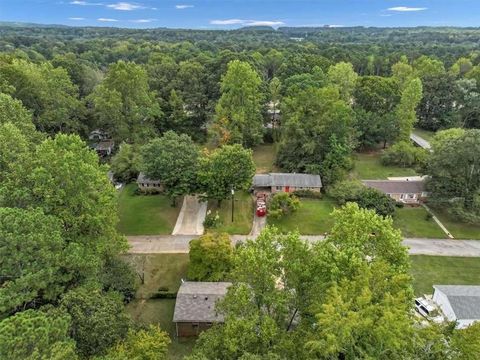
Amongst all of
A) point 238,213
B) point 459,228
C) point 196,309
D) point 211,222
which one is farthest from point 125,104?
point 459,228

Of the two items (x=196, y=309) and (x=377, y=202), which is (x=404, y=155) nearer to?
(x=377, y=202)

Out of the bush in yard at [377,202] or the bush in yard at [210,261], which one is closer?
the bush in yard at [210,261]

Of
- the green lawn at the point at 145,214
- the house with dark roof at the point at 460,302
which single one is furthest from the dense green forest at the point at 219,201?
the house with dark roof at the point at 460,302

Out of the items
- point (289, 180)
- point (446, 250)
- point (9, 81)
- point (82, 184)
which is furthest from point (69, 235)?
point (9, 81)

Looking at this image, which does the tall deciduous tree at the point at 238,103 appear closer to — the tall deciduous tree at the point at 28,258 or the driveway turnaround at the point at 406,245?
the driveway turnaround at the point at 406,245

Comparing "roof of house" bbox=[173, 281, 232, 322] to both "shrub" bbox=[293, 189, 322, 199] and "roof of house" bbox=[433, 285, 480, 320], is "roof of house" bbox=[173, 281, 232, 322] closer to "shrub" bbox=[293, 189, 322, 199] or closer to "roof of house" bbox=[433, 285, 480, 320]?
"roof of house" bbox=[433, 285, 480, 320]
